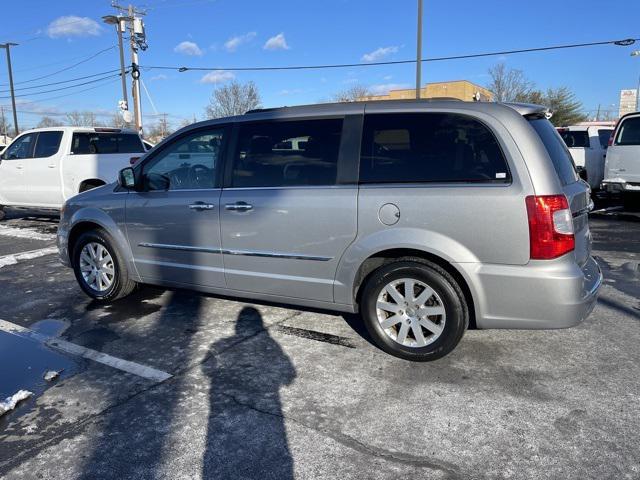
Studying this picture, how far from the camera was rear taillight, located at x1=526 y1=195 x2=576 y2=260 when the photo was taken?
3230 millimetres

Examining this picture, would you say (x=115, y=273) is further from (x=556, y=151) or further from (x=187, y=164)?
(x=556, y=151)

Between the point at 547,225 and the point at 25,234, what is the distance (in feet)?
32.2

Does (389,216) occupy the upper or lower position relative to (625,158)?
lower

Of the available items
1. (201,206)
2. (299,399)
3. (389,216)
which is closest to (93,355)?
(201,206)

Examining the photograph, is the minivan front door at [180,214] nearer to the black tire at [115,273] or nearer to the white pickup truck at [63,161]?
the black tire at [115,273]

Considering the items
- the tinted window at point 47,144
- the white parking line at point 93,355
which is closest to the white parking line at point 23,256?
the tinted window at point 47,144

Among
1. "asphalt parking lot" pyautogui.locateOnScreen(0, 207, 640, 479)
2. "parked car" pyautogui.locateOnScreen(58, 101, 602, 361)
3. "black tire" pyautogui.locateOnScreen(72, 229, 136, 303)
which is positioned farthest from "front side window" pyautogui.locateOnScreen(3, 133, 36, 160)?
"parked car" pyautogui.locateOnScreen(58, 101, 602, 361)

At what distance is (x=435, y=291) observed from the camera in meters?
3.59

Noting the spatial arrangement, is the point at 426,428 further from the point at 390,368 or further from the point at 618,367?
the point at 618,367

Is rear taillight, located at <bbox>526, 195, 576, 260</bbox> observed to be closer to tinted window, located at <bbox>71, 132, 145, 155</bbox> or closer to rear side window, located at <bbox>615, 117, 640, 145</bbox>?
rear side window, located at <bbox>615, 117, 640, 145</bbox>

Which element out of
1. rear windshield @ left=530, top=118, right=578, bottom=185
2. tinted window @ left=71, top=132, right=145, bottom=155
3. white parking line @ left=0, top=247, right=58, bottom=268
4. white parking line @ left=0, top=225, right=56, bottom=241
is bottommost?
white parking line @ left=0, top=247, right=58, bottom=268

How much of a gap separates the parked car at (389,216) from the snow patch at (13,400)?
1.68 m

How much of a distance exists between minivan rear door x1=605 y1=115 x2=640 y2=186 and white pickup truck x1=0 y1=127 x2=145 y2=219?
9.54 metres

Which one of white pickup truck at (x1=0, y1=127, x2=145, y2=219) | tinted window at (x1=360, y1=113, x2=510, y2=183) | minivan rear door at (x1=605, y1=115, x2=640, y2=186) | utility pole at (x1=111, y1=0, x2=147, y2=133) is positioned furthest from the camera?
utility pole at (x1=111, y1=0, x2=147, y2=133)
